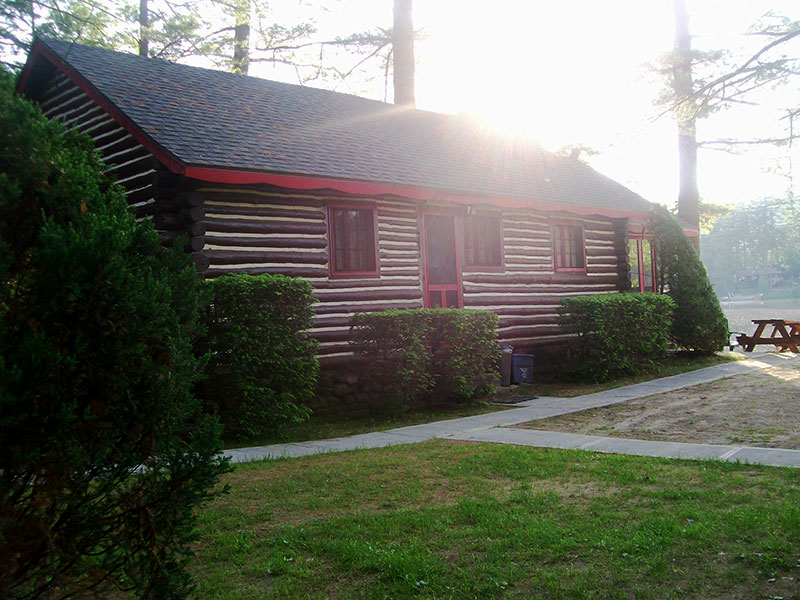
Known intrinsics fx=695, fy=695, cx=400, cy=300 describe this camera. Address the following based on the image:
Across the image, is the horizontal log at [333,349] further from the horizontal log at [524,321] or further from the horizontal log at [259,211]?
the horizontal log at [524,321]

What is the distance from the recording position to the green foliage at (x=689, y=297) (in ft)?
56.6

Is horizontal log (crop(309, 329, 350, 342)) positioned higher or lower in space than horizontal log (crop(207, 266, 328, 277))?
lower

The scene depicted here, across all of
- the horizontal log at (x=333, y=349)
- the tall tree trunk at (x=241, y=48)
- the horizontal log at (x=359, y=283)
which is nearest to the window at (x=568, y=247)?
the horizontal log at (x=359, y=283)

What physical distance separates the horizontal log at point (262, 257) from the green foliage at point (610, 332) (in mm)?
5487

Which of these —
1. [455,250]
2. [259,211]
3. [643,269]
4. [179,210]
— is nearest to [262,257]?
[259,211]

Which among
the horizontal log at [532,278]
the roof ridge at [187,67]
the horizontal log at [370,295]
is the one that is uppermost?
the roof ridge at [187,67]

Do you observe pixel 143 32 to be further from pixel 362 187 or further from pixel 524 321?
pixel 524 321

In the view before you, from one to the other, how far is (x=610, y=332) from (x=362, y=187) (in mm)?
5930

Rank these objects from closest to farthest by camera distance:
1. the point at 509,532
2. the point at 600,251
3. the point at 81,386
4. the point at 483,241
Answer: the point at 81,386
the point at 509,532
the point at 483,241
the point at 600,251

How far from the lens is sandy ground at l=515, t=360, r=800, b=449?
7781mm

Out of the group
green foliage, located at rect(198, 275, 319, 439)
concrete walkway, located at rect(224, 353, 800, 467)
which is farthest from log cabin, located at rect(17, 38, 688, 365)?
concrete walkway, located at rect(224, 353, 800, 467)

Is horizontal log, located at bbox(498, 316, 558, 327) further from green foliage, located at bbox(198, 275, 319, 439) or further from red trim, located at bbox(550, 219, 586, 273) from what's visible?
green foliage, located at bbox(198, 275, 319, 439)

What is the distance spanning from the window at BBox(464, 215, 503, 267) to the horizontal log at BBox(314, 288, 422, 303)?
1.93 meters

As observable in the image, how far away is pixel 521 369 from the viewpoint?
1415 cm
